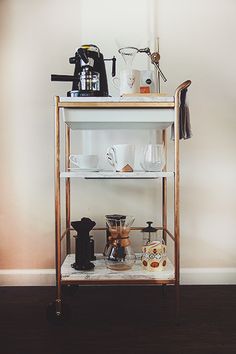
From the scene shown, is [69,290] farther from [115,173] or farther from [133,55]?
[133,55]

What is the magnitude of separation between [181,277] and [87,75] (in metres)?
1.30

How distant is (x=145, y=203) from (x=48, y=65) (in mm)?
1011

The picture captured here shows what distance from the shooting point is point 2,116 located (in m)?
2.22

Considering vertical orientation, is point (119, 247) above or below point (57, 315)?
above

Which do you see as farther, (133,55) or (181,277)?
(181,277)

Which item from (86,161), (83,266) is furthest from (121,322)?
(86,161)

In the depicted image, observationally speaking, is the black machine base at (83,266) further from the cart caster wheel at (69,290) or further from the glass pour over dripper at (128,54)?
the glass pour over dripper at (128,54)

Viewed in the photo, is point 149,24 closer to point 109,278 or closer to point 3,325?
point 109,278

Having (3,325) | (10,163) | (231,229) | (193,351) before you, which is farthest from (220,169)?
(3,325)

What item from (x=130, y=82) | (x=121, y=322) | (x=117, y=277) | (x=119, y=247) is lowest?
(x=121, y=322)

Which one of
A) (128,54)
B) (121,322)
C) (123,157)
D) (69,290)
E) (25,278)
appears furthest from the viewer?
(25,278)

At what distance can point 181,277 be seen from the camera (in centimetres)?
224

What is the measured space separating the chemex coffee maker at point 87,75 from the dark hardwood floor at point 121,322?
107 cm

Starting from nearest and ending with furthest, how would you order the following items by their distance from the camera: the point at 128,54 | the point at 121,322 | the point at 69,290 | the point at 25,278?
1. the point at 121,322
2. the point at 128,54
3. the point at 69,290
4. the point at 25,278
